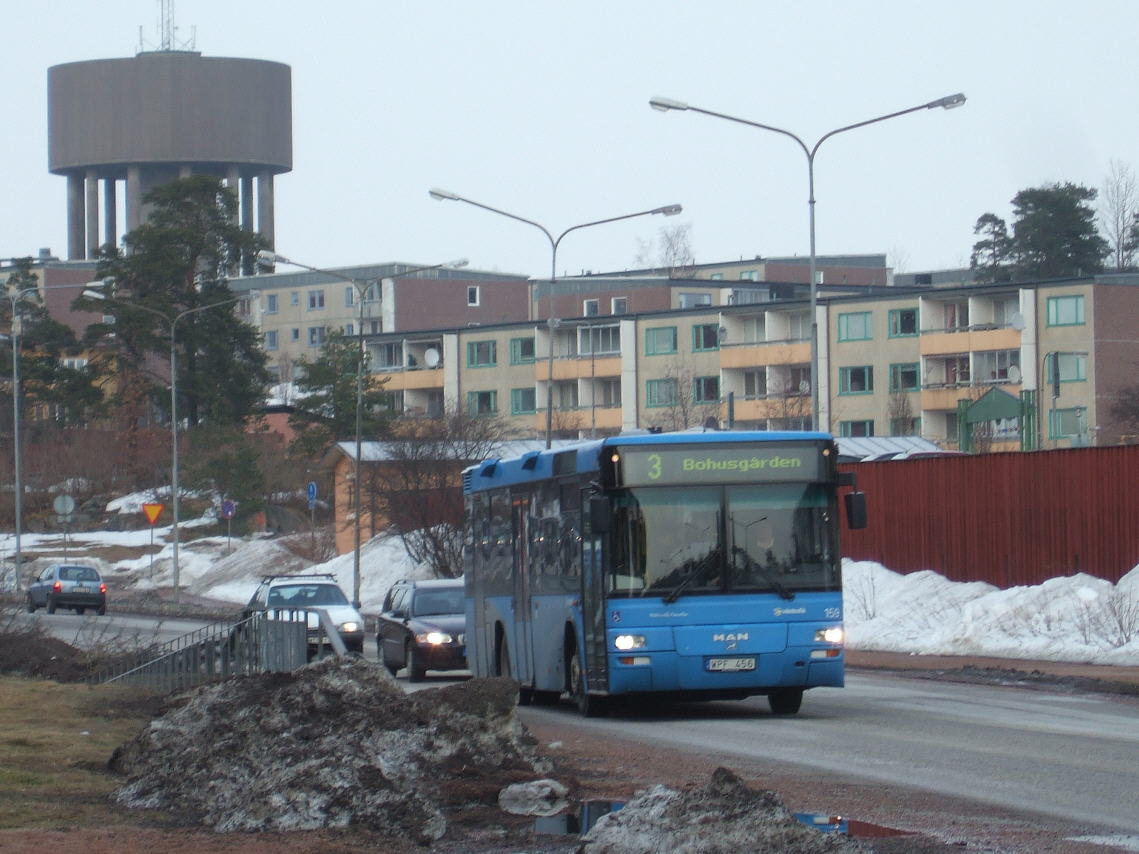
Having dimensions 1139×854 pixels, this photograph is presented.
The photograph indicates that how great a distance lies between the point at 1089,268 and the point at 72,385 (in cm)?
6168

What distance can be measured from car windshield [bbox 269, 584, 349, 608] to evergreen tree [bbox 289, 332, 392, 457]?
54.7 meters

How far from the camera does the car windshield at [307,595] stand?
108 feet

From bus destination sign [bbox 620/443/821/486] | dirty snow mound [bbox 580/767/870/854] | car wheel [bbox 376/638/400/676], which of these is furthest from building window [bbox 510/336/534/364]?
dirty snow mound [bbox 580/767/870/854]

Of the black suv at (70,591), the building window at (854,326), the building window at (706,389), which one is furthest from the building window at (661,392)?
the black suv at (70,591)

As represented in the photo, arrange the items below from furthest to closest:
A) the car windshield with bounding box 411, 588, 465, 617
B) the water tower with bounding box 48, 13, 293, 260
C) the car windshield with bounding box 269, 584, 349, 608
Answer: the water tower with bounding box 48, 13, 293, 260 < the car windshield with bounding box 269, 584, 349, 608 < the car windshield with bounding box 411, 588, 465, 617

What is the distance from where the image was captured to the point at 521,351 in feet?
345

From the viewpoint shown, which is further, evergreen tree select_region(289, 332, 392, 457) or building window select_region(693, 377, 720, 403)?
building window select_region(693, 377, 720, 403)

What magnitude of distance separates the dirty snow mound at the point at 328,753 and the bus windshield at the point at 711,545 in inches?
173

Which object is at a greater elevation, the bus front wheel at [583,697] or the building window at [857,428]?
the building window at [857,428]

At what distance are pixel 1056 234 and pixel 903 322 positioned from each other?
30.6 m

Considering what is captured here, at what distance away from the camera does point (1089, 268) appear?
384 ft

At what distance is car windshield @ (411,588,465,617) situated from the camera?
27172 millimetres

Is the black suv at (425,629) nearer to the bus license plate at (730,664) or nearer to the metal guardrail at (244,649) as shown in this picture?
the metal guardrail at (244,649)

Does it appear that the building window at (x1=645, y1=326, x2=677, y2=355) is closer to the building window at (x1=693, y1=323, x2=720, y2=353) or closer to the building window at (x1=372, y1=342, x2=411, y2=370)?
the building window at (x1=693, y1=323, x2=720, y2=353)
